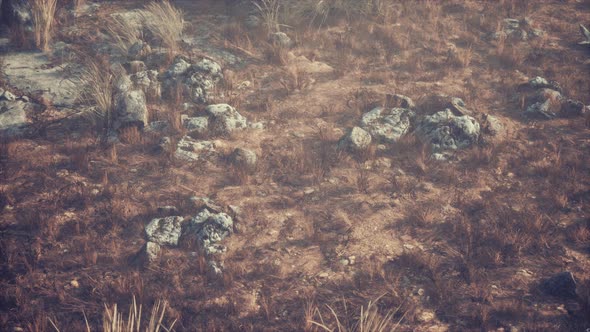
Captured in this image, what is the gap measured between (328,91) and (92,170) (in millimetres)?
4503

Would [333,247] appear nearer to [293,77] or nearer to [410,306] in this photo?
[410,306]

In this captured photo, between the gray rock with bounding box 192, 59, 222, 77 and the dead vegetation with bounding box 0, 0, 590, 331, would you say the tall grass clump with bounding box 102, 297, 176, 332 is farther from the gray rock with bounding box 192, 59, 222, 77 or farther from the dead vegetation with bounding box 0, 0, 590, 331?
the gray rock with bounding box 192, 59, 222, 77

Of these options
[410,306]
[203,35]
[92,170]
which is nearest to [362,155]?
[410,306]

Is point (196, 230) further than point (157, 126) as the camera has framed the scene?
No

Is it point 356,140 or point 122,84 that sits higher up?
point 122,84

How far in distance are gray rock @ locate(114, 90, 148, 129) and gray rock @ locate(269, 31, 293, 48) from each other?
11.1 feet

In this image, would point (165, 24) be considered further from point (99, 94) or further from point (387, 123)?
point (387, 123)

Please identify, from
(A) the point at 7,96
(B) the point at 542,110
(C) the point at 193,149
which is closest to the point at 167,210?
(C) the point at 193,149

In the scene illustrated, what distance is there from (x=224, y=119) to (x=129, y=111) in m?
1.60

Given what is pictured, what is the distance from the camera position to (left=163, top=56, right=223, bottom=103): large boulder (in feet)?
27.9

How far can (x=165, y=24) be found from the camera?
31.0 ft

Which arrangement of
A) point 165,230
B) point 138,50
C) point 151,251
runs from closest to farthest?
point 151,251 < point 165,230 < point 138,50

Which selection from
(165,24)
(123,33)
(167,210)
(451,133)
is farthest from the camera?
(123,33)

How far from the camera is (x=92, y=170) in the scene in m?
6.95
